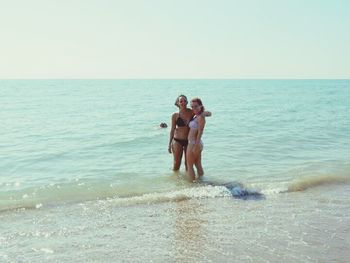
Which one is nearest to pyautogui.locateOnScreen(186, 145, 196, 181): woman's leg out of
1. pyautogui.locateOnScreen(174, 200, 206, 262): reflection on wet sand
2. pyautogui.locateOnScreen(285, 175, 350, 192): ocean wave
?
pyautogui.locateOnScreen(174, 200, 206, 262): reflection on wet sand

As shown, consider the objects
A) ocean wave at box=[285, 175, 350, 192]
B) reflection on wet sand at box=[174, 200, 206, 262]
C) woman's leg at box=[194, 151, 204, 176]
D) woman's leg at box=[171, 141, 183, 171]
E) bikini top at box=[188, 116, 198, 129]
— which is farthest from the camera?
woman's leg at box=[171, 141, 183, 171]

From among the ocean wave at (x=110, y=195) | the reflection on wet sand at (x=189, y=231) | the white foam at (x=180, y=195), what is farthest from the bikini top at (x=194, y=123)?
the reflection on wet sand at (x=189, y=231)

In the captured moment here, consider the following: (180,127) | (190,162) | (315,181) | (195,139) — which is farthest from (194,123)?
(315,181)

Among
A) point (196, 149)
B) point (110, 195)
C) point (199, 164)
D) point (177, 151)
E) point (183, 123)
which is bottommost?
point (110, 195)

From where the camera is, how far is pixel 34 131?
2355 cm

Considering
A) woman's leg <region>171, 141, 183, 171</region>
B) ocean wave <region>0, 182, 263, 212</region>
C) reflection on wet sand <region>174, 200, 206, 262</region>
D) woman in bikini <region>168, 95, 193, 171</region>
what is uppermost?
woman in bikini <region>168, 95, 193, 171</region>

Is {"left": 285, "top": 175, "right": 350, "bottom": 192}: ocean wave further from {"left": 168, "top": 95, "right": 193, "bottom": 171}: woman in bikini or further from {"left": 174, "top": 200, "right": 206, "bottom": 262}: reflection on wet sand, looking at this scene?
{"left": 168, "top": 95, "right": 193, "bottom": 171}: woman in bikini

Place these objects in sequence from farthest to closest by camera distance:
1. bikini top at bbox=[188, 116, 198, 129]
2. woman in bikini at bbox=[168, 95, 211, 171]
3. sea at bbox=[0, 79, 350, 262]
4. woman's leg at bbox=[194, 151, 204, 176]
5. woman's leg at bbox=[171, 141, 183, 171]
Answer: woman's leg at bbox=[171, 141, 183, 171]
woman's leg at bbox=[194, 151, 204, 176]
woman in bikini at bbox=[168, 95, 211, 171]
bikini top at bbox=[188, 116, 198, 129]
sea at bbox=[0, 79, 350, 262]

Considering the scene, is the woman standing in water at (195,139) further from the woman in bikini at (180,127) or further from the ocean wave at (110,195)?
the ocean wave at (110,195)

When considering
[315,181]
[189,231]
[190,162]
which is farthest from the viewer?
[190,162]

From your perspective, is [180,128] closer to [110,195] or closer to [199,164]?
[199,164]

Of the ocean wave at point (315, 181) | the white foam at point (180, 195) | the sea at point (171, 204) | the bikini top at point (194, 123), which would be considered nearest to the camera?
the sea at point (171, 204)

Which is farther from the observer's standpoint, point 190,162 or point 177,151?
point 177,151

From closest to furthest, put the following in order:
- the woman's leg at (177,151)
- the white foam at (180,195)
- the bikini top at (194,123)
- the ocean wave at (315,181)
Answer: the white foam at (180,195)
the ocean wave at (315,181)
the bikini top at (194,123)
the woman's leg at (177,151)
